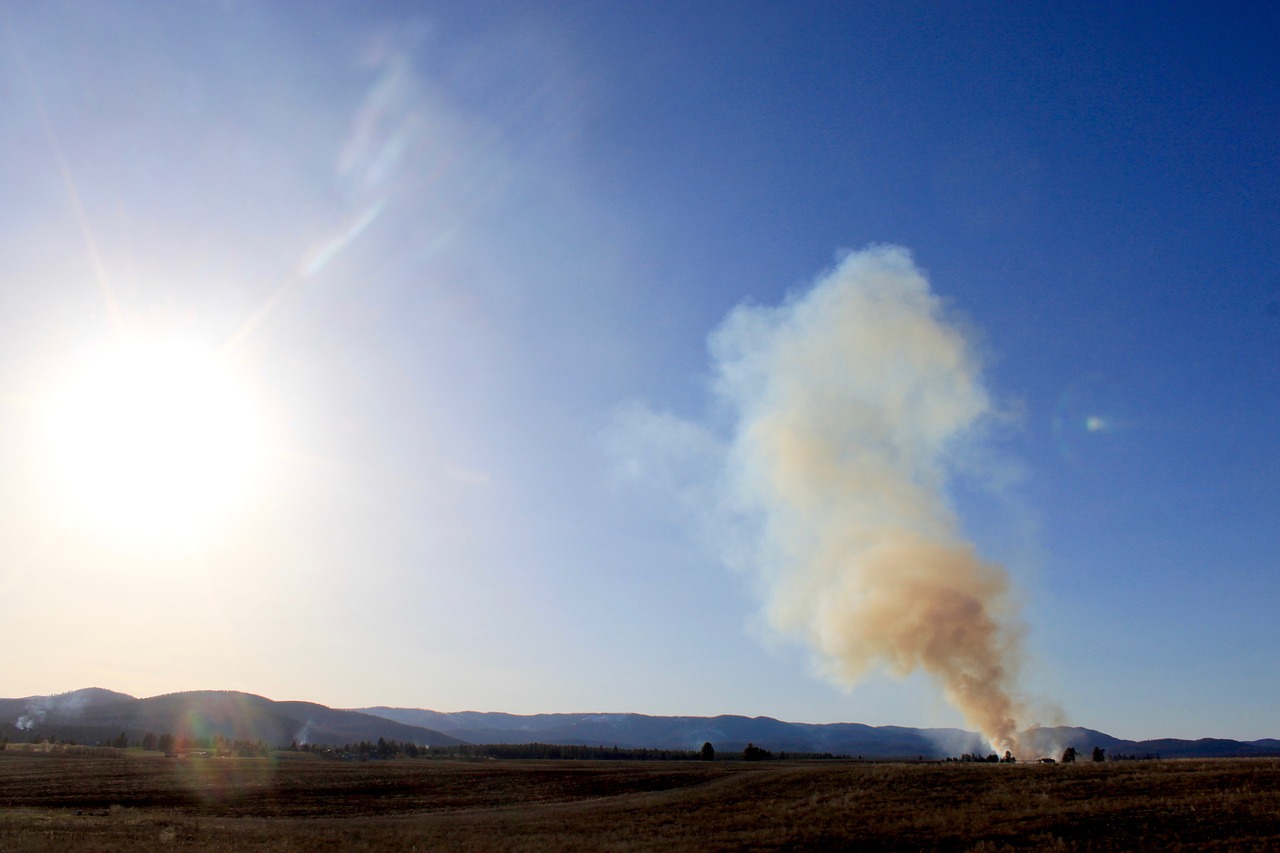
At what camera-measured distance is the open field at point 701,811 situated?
27.2 meters

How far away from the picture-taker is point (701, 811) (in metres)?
37.9

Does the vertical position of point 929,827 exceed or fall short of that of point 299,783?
it exceeds it

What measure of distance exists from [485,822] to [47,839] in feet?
56.0

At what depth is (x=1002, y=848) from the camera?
25.0 meters

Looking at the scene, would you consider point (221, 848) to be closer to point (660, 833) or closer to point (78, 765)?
point (660, 833)

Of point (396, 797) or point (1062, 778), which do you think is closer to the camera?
point (1062, 778)

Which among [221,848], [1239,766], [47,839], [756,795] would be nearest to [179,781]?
[47,839]

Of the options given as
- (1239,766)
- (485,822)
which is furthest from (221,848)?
(1239,766)

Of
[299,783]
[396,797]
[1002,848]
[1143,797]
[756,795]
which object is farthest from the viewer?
[299,783]

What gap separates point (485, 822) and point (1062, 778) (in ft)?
90.3

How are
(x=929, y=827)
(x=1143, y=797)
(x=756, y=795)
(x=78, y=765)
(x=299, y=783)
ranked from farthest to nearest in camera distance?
(x=78, y=765) → (x=299, y=783) → (x=756, y=795) → (x=1143, y=797) → (x=929, y=827)

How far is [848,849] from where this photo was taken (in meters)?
26.3

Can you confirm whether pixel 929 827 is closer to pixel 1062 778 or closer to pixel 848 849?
pixel 848 849

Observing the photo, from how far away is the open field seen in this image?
27250 mm
